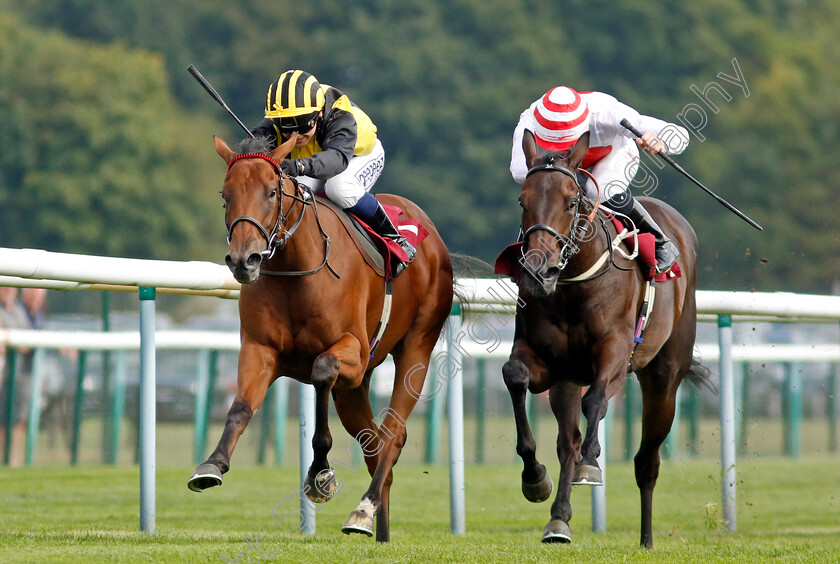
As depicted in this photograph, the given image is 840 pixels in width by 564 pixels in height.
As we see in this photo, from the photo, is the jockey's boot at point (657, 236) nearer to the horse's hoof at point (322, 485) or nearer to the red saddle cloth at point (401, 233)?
the red saddle cloth at point (401, 233)

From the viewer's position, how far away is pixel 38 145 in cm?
3775

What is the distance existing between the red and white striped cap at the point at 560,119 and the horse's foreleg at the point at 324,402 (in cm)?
141

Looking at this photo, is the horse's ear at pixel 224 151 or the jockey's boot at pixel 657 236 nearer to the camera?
the horse's ear at pixel 224 151

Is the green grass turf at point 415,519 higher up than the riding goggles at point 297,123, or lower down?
lower down

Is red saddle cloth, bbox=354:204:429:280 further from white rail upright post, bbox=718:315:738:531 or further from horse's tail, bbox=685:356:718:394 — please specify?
white rail upright post, bbox=718:315:738:531

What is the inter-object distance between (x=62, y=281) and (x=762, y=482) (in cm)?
740

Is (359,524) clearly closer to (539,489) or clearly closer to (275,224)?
(539,489)

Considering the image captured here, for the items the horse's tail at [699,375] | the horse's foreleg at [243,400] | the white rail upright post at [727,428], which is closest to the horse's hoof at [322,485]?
the horse's foreleg at [243,400]

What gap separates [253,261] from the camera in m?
5.36

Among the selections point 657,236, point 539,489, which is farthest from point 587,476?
point 657,236

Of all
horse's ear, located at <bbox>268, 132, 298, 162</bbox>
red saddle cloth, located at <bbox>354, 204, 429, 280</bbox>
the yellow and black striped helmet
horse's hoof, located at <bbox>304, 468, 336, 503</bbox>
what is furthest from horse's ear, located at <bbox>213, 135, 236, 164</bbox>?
horse's hoof, located at <bbox>304, 468, 336, 503</bbox>

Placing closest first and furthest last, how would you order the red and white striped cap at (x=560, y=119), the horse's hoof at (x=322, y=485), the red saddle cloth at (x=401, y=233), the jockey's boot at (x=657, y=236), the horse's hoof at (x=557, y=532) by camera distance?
the horse's hoof at (x=322, y=485), the horse's hoof at (x=557, y=532), the red and white striped cap at (x=560, y=119), the red saddle cloth at (x=401, y=233), the jockey's boot at (x=657, y=236)

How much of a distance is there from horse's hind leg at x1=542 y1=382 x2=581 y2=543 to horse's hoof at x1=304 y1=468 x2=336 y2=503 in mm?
965

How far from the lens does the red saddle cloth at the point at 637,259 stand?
A: 21.0 feet
